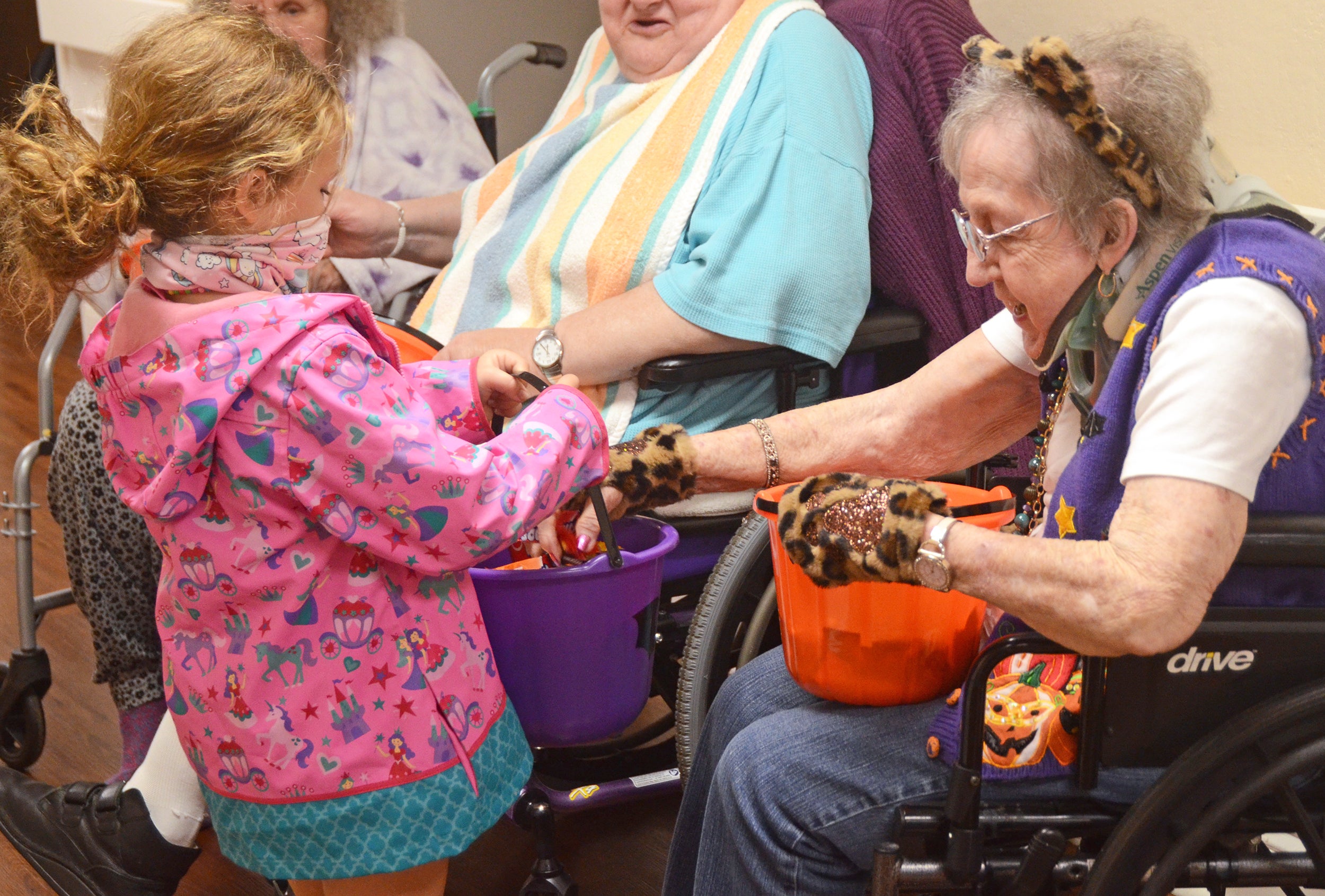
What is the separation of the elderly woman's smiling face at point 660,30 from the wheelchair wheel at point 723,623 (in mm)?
870

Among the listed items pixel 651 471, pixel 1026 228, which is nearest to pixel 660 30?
pixel 651 471

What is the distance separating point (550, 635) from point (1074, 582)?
0.66m

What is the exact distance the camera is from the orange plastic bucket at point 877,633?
119 centimetres

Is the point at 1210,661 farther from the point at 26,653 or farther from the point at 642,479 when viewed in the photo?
the point at 26,653

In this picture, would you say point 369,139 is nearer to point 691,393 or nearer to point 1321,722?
point 691,393

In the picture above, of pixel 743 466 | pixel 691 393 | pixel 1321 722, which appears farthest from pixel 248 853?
pixel 1321 722

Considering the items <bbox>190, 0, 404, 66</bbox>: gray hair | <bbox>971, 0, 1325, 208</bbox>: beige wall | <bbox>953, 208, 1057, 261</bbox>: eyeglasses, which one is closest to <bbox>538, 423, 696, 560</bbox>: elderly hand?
<bbox>953, 208, 1057, 261</bbox>: eyeglasses

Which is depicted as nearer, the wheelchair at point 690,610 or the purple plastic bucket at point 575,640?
the purple plastic bucket at point 575,640

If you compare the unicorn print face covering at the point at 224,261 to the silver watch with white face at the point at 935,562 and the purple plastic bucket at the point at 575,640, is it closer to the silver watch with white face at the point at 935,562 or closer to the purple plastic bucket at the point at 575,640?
the purple plastic bucket at the point at 575,640

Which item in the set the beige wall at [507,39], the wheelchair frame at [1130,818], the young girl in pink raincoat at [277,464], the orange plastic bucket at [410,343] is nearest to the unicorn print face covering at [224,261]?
the young girl in pink raincoat at [277,464]

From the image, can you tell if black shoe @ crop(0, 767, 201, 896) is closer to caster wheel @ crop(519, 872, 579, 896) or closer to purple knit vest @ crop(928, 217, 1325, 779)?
caster wheel @ crop(519, 872, 579, 896)

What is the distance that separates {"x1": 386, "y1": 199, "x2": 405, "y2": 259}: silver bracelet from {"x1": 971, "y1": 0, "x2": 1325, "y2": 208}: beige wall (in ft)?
4.53

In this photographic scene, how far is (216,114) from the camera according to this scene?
3.74ft

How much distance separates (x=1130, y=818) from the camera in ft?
3.25
